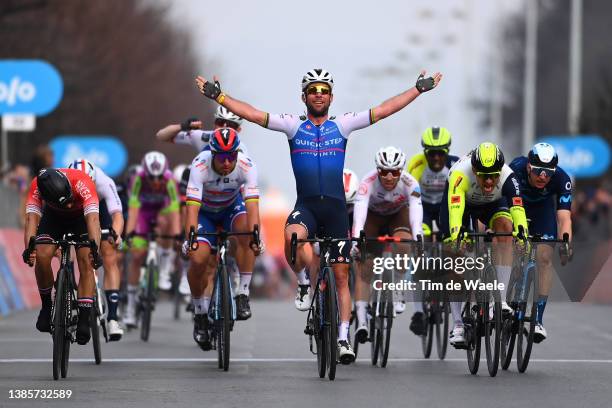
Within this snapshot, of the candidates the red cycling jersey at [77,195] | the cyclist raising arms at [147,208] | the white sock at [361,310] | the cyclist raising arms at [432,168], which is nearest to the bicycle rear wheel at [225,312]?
the red cycling jersey at [77,195]

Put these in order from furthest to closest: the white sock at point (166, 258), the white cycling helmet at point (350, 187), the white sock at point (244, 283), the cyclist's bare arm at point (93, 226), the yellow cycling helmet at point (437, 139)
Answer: the white sock at point (166, 258)
the white cycling helmet at point (350, 187)
the yellow cycling helmet at point (437, 139)
the white sock at point (244, 283)
the cyclist's bare arm at point (93, 226)

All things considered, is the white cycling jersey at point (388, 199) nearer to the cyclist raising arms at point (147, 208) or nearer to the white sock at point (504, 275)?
the white sock at point (504, 275)

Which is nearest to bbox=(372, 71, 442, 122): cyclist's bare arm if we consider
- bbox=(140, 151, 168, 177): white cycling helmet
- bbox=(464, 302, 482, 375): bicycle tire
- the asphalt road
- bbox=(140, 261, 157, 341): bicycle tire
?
bbox=(464, 302, 482, 375): bicycle tire

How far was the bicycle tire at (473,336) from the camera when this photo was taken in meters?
15.4

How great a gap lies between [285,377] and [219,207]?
249 centimetres

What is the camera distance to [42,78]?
28844 millimetres

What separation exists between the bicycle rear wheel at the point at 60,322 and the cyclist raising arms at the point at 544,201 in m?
3.77

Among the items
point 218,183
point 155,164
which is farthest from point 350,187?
point 155,164

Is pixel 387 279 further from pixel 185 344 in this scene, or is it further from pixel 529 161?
pixel 185 344

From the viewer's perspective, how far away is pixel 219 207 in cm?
1712

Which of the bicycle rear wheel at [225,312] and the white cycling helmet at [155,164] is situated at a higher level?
the white cycling helmet at [155,164]

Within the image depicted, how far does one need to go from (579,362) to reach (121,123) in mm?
37647

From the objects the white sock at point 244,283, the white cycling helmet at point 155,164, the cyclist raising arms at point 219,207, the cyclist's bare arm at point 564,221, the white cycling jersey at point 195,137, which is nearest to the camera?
the cyclist's bare arm at point 564,221

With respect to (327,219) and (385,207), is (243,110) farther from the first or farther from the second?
(385,207)
